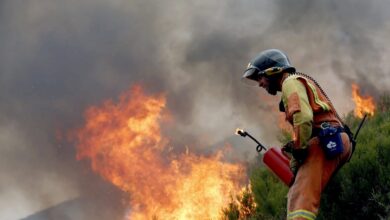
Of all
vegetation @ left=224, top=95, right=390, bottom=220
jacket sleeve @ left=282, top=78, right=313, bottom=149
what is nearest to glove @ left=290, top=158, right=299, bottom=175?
jacket sleeve @ left=282, top=78, right=313, bottom=149

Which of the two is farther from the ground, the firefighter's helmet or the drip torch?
the firefighter's helmet

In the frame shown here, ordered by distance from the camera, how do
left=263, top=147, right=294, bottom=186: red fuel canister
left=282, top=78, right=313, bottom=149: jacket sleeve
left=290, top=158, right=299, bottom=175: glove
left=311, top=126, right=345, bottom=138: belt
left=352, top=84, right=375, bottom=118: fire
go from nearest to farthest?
1. left=282, top=78, right=313, bottom=149: jacket sleeve
2. left=311, top=126, right=345, bottom=138: belt
3. left=290, top=158, right=299, bottom=175: glove
4. left=263, top=147, right=294, bottom=186: red fuel canister
5. left=352, top=84, right=375, bottom=118: fire

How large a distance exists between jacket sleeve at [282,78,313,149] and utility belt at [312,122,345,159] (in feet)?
0.55

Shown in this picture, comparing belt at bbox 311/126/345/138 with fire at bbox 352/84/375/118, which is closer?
belt at bbox 311/126/345/138

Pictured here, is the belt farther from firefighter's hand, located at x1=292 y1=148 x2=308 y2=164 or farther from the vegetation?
the vegetation

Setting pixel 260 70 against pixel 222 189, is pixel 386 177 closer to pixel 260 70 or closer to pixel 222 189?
pixel 260 70

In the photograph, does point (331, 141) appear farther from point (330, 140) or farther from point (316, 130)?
point (316, 130)

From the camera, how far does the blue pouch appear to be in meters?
4.54

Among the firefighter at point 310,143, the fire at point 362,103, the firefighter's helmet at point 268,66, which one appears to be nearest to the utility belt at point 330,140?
the firefighter at point 310,143

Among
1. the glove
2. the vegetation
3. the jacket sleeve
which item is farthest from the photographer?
the vegetation

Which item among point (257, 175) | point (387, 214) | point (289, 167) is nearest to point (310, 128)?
point (289, 167)

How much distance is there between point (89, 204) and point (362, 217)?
693 inches

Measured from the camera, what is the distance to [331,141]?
4559mm

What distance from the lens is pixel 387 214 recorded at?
5633 millimetres
